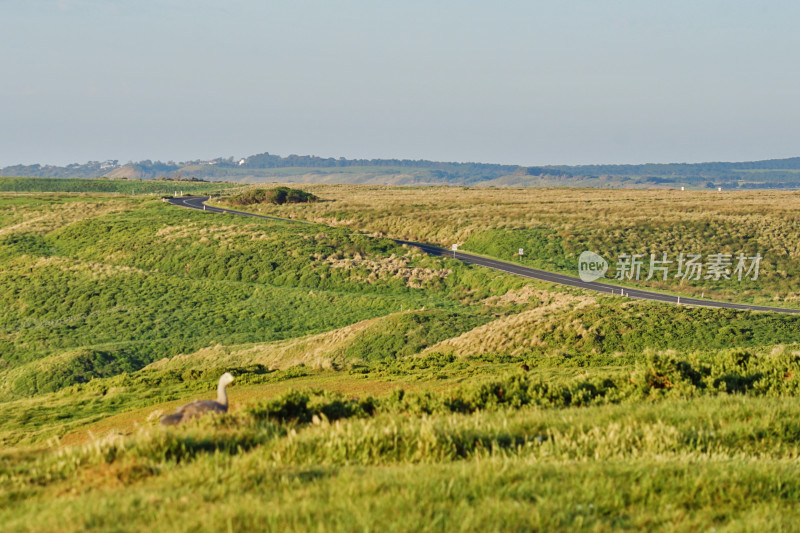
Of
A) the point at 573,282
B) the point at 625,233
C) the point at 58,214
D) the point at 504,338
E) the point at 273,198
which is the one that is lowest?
the point at 504,338

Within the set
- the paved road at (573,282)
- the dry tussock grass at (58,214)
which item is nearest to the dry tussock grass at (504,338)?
the paved road at (573,282)

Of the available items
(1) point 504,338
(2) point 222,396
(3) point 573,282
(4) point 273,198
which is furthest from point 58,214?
(2) point 222,396

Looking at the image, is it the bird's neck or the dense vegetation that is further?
the dense vegetation

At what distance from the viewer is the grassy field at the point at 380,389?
602 cm

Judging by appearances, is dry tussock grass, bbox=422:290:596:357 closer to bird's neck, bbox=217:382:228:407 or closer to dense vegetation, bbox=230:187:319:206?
bird's neck, bbox=217:382:228:407

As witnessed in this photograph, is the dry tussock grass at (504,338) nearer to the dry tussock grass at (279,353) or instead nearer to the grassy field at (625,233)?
the dry tussock grass at (279,353)

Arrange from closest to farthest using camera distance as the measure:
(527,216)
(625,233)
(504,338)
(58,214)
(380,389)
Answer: (380,389) → (504,338) → (625,233) → (527,216) → (58,214)

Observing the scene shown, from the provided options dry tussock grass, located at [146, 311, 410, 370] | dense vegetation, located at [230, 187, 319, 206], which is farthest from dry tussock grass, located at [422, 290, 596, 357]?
dense vegetation, located at [230, 187, 319, 206]

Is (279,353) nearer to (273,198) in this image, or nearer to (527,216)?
(527,216)

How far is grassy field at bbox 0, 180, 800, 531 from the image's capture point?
237 inches

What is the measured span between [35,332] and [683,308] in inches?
1762

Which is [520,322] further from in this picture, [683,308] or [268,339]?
[268,339]

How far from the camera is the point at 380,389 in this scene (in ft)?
61.8

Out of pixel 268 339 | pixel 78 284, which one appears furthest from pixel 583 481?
pixel 78 284
